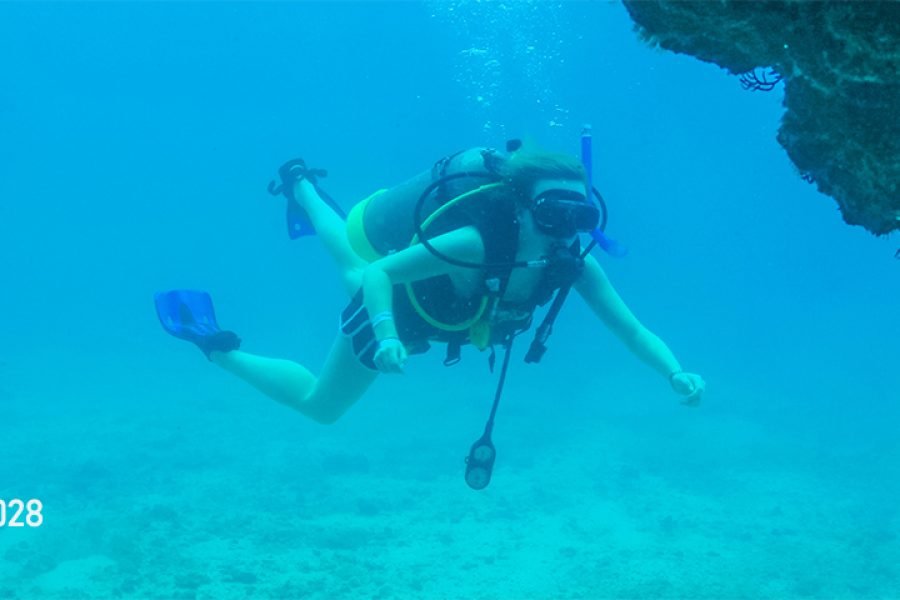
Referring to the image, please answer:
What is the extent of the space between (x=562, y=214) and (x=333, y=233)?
2.81 m

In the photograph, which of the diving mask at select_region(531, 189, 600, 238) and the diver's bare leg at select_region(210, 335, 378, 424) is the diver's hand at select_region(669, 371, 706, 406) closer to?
the diving mask at select_region(531, 189, 600, 238)

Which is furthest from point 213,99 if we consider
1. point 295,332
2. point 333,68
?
point 295,332

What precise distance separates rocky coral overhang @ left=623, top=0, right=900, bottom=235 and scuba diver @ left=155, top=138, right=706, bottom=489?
1.66 meters

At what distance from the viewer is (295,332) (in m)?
42.2

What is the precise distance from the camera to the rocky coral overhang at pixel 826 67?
231cm

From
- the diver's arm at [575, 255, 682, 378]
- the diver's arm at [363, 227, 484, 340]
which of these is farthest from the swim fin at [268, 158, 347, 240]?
the diver's arm at [363, 227, 484, 340]

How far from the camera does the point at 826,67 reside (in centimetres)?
246

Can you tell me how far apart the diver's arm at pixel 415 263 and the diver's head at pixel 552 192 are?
16.0 inches

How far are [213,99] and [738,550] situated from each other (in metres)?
110

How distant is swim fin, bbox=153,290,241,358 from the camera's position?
21.5 ft

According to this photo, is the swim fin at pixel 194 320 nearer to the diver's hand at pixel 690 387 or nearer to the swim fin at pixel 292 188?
the swim fin at pixel 292 188

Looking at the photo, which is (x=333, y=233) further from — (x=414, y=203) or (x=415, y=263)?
(x=415, y=263)

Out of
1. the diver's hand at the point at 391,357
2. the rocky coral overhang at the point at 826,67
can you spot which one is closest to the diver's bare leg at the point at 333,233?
the diver's hand at the point at 391,357

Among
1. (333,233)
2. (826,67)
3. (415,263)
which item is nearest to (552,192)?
(415,263)
